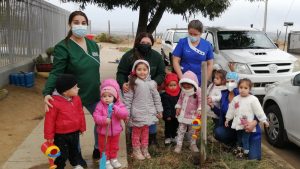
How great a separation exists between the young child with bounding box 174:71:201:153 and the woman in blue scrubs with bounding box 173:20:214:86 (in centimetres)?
32

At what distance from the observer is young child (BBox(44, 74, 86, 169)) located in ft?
12.3

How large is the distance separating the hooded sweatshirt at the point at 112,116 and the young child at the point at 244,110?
1464 mm

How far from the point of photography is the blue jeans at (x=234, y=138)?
4781 millimetres

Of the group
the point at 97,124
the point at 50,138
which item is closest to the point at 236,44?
the point at 97,124

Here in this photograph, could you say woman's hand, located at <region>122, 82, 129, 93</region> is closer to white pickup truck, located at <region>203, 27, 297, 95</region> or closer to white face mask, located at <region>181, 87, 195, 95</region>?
white face mask, located at <region>181, 87, 195, 95</region>

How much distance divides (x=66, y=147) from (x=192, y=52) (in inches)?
83.5

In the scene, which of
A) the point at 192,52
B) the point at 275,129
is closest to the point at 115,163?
the point at 192,52

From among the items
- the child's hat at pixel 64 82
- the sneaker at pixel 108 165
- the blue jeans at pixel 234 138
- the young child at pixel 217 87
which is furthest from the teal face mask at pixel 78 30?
the blue jeans at pixel 234 138

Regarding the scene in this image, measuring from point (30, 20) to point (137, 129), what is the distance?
7664mm

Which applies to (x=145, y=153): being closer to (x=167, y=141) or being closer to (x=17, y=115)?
(x=167, y=141)

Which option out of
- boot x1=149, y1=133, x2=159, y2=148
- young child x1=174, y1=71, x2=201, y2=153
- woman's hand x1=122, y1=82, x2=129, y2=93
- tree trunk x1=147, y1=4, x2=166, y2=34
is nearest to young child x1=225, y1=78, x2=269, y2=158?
young child x1=174, y1=71, x2=201, y2=153

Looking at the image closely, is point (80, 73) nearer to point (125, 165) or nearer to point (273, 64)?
point (125, 165)

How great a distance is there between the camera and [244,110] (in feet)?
15.3

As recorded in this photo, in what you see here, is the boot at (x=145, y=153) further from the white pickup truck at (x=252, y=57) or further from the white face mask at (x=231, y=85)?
the white pickup truck at (x=252, y=57)
